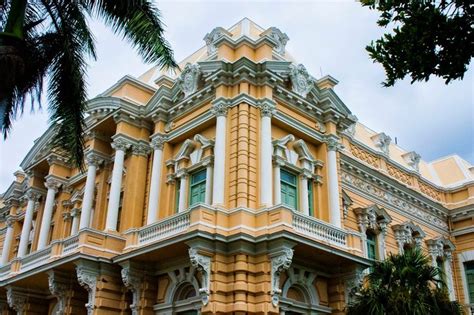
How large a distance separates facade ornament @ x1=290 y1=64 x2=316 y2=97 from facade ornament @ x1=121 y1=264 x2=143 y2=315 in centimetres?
796

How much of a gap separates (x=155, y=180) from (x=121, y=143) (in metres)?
2.15

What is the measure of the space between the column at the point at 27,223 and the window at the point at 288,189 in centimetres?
1154

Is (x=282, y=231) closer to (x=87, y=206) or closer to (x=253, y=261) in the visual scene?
(x=253, y=261)

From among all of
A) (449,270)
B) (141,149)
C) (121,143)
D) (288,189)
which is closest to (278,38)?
(288,189)

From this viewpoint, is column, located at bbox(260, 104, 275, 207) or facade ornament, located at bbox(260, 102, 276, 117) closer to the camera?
column, located at bbox(260, 104, 275, 207)

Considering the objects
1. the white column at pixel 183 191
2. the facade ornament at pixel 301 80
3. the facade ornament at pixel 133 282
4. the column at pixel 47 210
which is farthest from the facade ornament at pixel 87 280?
the facade ornament at pixel 301 80

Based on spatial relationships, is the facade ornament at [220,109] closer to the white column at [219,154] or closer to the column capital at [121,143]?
the white column at [219,154]

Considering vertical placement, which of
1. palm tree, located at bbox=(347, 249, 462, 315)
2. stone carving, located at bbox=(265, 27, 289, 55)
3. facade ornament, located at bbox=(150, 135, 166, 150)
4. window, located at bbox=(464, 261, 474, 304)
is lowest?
palm tree, located at bbox=(347, 249, 462, 315)

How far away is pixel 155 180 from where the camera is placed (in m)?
18.9

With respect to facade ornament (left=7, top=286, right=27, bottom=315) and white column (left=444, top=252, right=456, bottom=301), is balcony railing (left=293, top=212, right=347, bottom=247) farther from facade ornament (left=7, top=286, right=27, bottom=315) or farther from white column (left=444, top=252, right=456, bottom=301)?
facade ornament (left=7, top=286, right=27, bottom=315)

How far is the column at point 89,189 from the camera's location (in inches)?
787

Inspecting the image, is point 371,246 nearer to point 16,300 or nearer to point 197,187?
point 197,187

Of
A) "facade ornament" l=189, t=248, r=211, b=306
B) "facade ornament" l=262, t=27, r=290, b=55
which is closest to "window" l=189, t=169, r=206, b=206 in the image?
"facade ornament" l=189, t=248, r=211, b=306

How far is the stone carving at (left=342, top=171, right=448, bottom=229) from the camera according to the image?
22875mm
